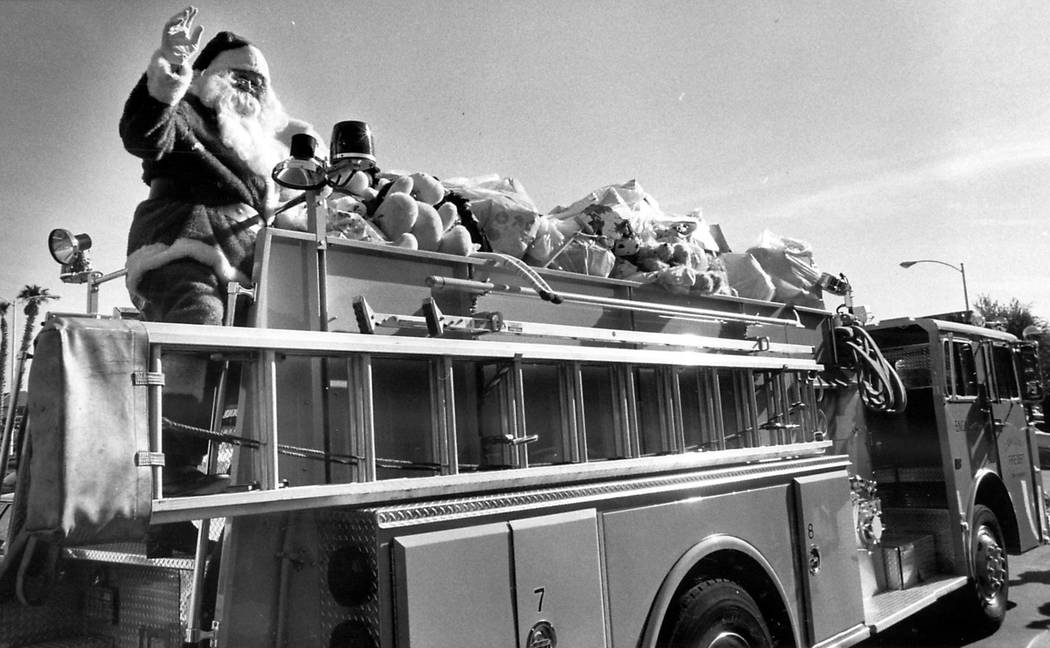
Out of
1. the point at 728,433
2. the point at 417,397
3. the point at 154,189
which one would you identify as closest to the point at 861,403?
the point at 728,433

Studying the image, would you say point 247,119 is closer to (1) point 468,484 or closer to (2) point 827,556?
(1) point 468,484

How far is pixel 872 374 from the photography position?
562 cm

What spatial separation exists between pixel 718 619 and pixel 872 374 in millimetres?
2715

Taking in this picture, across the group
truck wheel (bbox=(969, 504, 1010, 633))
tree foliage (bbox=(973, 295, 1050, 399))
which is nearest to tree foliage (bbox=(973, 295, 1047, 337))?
tree foliage (bbox=(973, 295, 1050, 399))

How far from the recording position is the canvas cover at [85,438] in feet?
6.24

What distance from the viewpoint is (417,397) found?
115 inches

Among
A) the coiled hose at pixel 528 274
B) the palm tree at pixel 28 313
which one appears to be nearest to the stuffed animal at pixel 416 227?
the coiled hose at pixel 528 274

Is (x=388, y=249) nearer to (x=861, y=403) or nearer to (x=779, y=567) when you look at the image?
(x=779, y=567)

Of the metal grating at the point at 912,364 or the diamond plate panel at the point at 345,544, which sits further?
the metal grating at the point at 912,364

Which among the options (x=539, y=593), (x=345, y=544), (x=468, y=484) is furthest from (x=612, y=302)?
(x=345, y=544)

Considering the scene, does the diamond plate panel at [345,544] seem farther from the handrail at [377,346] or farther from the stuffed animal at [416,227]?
the stuffed animal at [416,227]

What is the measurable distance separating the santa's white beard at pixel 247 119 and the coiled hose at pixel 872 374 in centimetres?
385

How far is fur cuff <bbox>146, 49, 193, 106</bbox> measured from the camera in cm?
265

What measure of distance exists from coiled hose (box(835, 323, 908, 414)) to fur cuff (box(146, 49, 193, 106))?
170 inches
